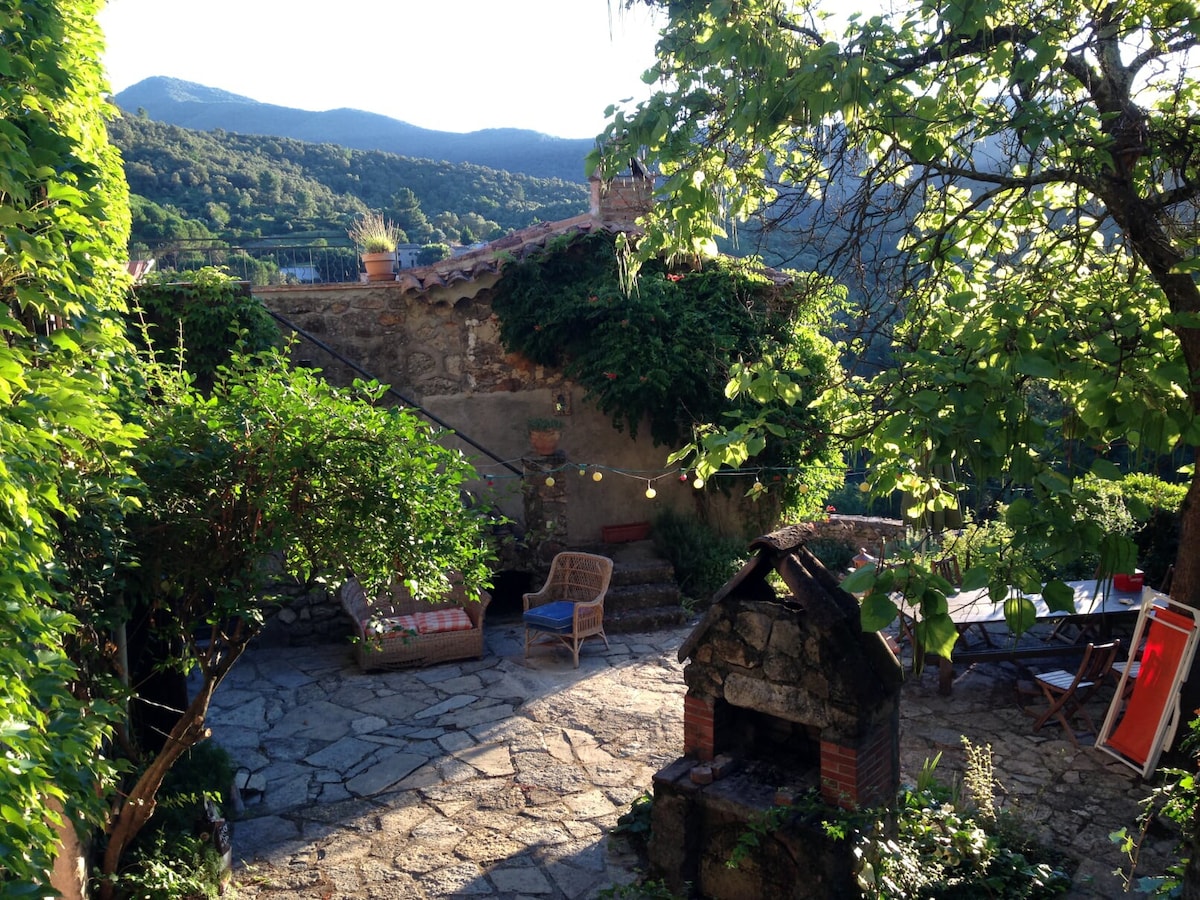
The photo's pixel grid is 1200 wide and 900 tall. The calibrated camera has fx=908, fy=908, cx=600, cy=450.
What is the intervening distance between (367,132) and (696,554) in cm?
3321

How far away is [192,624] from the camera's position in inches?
169

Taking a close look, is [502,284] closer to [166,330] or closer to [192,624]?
[166,330]

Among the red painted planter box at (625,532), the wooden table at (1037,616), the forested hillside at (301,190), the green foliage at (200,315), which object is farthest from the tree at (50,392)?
the forested hillside at (301,190)

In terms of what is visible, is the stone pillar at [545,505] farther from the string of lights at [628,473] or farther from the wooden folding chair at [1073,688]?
the wooden folding chair at [1073,688]

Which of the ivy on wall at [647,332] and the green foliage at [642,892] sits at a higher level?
the ivy on wall at [647,332]

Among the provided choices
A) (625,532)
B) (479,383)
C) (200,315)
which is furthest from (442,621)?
(200,315)

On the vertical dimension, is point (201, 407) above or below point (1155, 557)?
above

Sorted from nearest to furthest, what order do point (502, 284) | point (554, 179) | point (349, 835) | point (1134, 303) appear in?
Result: point (1134, 303) → point (349, 835) → point (502, 284) → point (554, 179)

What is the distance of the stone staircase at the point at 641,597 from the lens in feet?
30.3

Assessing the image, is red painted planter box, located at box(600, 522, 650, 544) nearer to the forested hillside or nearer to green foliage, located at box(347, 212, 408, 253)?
green foliage, located at box(347, 212, 408, 253)

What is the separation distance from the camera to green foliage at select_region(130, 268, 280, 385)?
8.73 meters

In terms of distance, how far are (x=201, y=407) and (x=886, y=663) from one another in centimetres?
352

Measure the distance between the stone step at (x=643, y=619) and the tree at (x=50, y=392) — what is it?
5789mm

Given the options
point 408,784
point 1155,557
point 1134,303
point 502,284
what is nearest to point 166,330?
point 502,284
